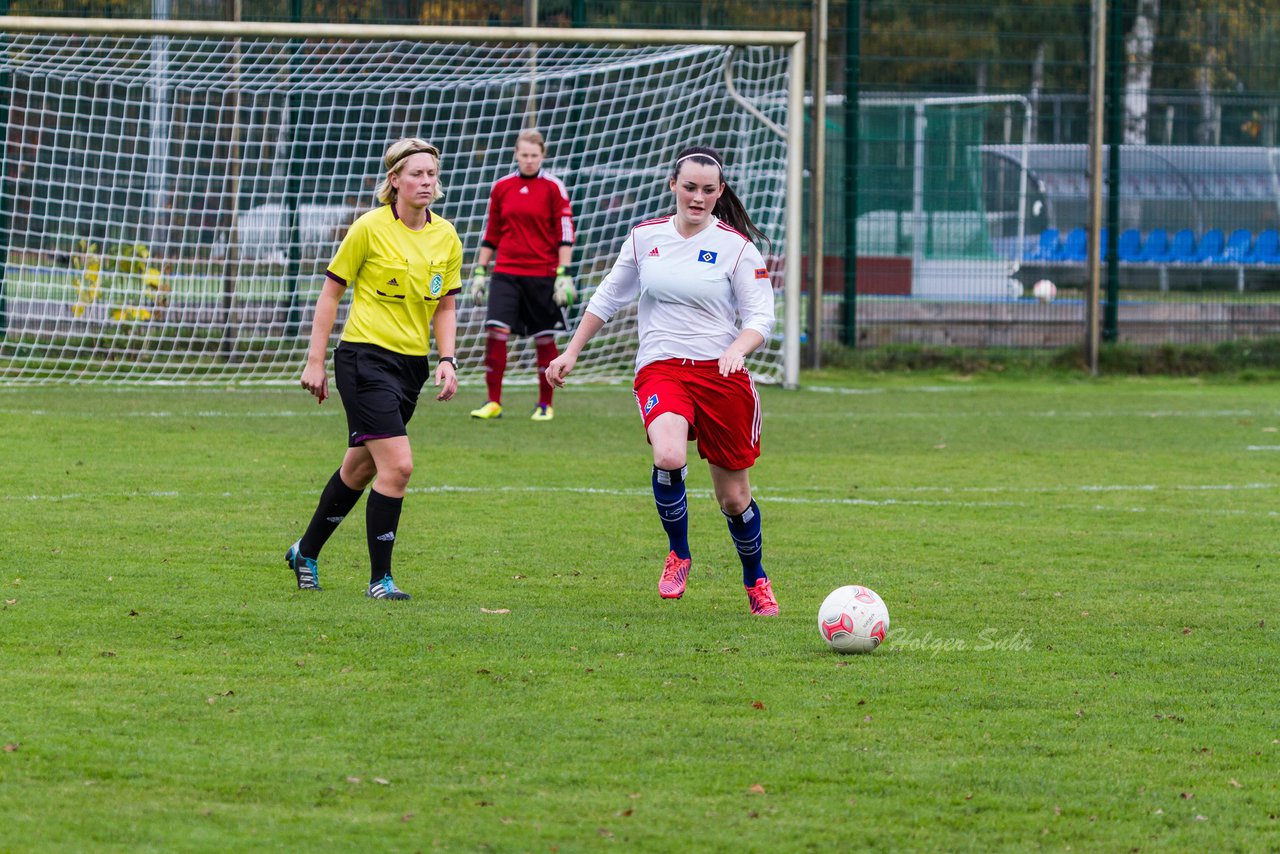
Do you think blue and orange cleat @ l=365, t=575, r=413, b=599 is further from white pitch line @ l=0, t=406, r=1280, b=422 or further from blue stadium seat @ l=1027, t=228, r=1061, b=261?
blue stadium seat @ l=1027, t=228, r=1061, b=261

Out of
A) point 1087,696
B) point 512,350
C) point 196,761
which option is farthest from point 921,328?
point 196,761

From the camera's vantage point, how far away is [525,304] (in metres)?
13.3

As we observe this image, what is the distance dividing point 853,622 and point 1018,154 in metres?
12.6

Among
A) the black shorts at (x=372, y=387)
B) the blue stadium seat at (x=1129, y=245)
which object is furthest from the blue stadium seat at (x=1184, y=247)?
the black shorts at (x=372, y=387)

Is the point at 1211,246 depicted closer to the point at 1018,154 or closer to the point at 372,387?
the point at 1018,154

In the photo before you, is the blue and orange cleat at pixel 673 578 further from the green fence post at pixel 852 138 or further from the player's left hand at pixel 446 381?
the green fence post at pixel 852 138

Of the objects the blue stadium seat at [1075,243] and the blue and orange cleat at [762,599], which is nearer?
the blue and orange cleat at [762,599]

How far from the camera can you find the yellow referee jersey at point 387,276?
6.57 m

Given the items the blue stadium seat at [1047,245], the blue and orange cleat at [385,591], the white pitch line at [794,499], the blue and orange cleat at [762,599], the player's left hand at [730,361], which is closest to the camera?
the player's left hand at [730,361]

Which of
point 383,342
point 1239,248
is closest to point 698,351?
point 383,342

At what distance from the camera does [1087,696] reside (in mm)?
5238

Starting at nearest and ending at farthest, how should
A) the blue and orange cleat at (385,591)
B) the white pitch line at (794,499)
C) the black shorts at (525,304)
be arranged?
1. the blue and orange cleat at (385,591)
2. the white pitch line at (794,499)
3. the black shorts at (525,304)

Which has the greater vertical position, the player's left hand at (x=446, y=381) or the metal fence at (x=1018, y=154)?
the metal fence at (x=1018, y=154)

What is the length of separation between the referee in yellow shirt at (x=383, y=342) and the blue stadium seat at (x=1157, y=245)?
41.8 ft
